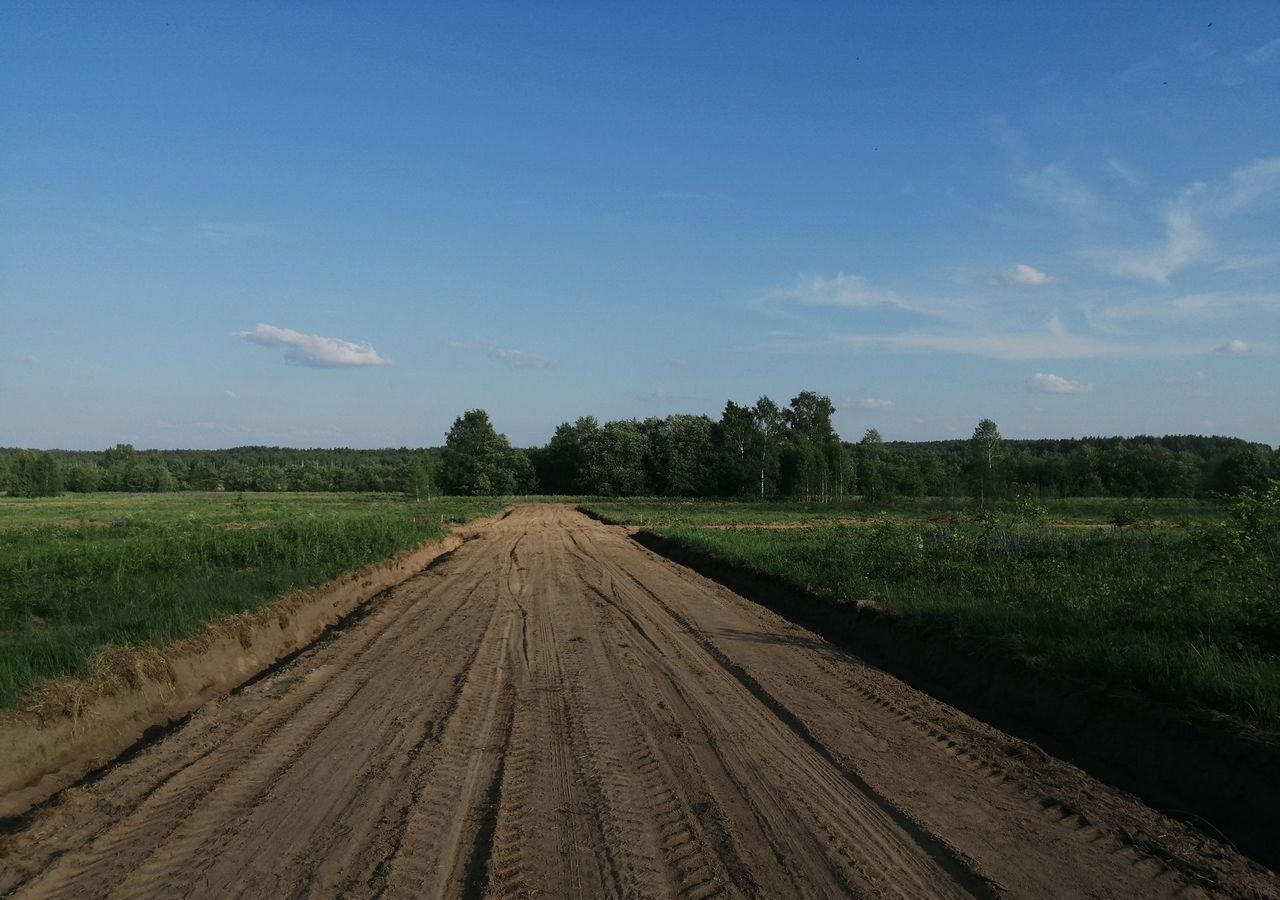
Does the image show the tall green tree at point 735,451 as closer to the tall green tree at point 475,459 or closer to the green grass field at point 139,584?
the tall green tree at point 475,459

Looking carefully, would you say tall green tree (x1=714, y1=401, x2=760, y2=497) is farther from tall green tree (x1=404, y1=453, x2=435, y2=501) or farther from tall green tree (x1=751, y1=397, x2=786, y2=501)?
tall green tree (x1=404, y1=453, x2=435, y2=501)

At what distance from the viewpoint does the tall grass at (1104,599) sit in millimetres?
6820

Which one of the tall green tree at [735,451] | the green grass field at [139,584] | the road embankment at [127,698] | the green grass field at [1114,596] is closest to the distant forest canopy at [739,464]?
the tall green tree at [735,451]

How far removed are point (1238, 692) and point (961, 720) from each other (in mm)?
2206

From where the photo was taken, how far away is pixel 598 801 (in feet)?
17.4

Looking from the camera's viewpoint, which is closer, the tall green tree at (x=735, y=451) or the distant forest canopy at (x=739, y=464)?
the distant forest canopy at (x=739, y=464)

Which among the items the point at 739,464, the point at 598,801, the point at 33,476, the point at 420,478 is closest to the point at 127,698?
the point at 598,801

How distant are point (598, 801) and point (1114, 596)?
336 inches

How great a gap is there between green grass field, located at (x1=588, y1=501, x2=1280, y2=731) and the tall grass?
2 centimetres

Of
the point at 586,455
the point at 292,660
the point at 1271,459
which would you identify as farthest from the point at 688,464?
the point at 292,660

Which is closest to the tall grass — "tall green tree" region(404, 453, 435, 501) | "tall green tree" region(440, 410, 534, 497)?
"tall green tree" region(404, 453, 435, 501)

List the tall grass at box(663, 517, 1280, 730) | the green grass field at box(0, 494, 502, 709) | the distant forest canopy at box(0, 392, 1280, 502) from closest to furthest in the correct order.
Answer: the tall grass at box(663, 517, 1280, 730) → the green grass field at box(0, 494, 502, 709) → the distant forest canopy at box(0, 392, 1280, 502)

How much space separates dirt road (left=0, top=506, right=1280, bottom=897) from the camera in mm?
4254

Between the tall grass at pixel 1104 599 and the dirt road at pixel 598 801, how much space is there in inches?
62.7
